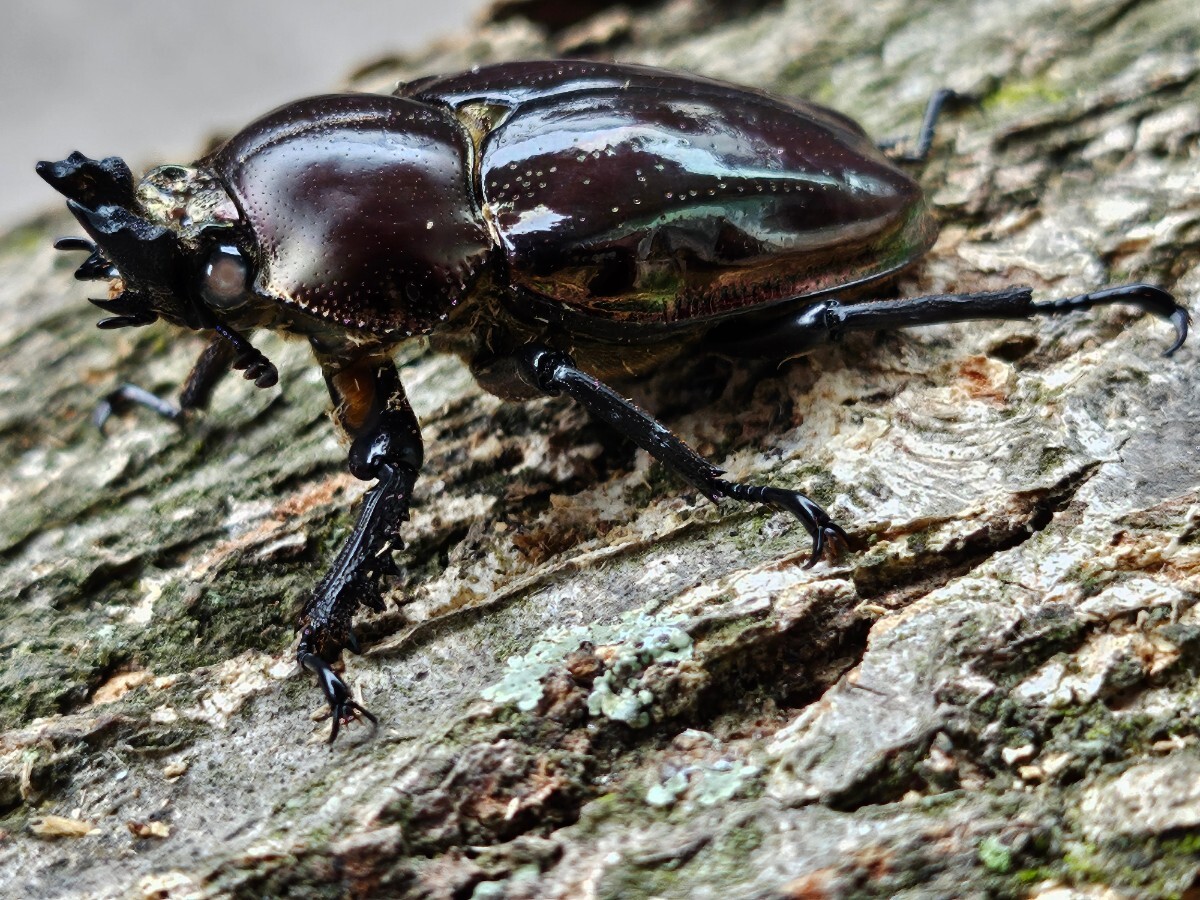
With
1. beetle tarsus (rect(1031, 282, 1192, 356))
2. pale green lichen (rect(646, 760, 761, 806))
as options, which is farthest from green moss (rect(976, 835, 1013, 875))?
beetle tarsus (rect(1031, 282, 1192, 356))

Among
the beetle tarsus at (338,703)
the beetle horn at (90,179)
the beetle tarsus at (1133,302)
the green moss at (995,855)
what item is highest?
the beetle horn at (90,179)

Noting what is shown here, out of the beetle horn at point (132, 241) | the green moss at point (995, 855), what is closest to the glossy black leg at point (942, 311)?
the green moss at point (995, 855)

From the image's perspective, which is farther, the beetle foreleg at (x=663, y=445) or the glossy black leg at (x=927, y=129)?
the glossy black leg at (x=927, y=129)

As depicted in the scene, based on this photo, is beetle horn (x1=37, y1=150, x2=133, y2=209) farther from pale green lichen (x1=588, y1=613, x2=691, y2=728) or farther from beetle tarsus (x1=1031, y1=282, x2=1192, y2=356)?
beetle tarsus (x1=1031, y1=282, x2=1192, y2=356)

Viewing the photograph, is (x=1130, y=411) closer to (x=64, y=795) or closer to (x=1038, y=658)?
(x=1038, y=658)

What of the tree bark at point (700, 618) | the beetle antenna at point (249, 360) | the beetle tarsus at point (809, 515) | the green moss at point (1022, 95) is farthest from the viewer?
the green moss at point (1022, 95)

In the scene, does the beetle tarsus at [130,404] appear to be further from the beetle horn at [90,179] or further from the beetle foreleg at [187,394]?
the beetle horn at [90,179]

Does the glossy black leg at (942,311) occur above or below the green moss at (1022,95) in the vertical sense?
below
